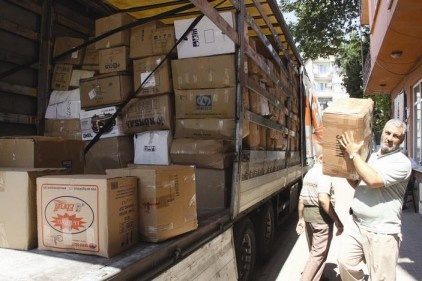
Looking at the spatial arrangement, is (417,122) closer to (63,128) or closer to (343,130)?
(343,130)

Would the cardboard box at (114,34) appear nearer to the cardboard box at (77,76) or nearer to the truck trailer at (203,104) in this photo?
the truck trailer at (203,104)

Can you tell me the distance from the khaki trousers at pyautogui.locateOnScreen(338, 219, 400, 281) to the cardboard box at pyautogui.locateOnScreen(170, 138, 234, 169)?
1.19 metres

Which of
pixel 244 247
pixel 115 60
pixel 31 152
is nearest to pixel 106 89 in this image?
pixel 115 60

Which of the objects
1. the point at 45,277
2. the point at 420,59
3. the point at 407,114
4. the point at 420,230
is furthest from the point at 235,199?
the point at 407,114

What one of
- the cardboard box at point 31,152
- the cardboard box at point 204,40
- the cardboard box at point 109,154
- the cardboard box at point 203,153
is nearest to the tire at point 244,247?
the cardboard box at point 203,153

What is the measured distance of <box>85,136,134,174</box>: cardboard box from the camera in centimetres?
417

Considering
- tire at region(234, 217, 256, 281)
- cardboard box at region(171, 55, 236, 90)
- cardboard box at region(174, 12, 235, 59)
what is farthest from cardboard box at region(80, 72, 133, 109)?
tire at region(234, 217, 256, 281)

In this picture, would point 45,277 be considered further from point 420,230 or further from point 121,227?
point 420,230

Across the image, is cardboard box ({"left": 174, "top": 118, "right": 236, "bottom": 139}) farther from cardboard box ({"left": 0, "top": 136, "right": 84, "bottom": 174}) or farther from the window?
the window

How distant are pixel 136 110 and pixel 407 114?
33.7 feet

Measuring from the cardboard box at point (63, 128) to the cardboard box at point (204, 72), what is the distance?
1097mm

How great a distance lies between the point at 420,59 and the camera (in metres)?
10.3

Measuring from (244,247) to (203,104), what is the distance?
1.51m

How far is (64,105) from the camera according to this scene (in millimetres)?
4391
